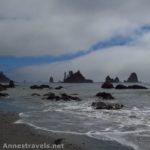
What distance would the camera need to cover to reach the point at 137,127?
19828mm

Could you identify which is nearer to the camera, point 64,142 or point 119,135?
point 64,142

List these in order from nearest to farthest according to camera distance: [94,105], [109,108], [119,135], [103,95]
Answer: [119,135] → [109,108] → [94,105] → [103,95]

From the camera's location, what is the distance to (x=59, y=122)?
72.8 feet

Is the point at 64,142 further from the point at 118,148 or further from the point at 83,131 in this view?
the point at 83,131

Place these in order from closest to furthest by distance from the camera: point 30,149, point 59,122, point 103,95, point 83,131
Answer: point 30,149 → point 83,131 → point 59,122 → point 103,95

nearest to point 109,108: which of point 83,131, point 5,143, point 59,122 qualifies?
point 59,122

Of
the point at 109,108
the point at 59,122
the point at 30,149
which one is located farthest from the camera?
the point at 109,108

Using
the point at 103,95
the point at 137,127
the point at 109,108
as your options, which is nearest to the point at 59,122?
the point at 137,127

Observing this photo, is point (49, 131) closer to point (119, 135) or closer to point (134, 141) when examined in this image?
point (119, 135)

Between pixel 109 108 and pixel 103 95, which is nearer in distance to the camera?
pixel 109 108

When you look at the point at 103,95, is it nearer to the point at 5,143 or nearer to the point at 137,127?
the point at 137,127

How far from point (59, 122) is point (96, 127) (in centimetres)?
343

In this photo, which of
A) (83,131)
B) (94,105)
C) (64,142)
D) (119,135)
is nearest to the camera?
(64,142)

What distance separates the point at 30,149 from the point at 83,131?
594 cm
